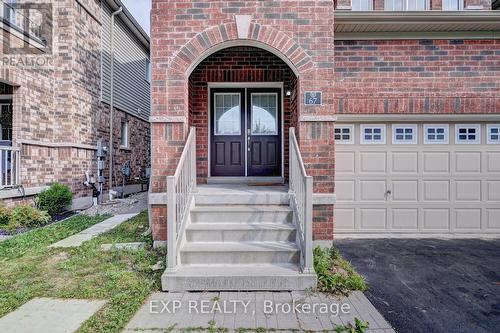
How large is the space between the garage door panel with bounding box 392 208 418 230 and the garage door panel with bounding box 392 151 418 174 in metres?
0.74

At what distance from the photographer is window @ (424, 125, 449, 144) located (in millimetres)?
5371

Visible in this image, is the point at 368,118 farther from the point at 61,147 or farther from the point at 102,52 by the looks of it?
the point at 102,52

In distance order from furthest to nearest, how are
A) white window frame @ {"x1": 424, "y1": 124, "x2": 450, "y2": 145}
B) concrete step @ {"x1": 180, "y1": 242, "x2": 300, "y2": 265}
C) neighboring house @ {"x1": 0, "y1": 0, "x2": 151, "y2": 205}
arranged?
neighboring house @ {"x1": 0, "y1": 0, "x2": 151, "y2": 205}
white window frame @ {"x1": 424, "y1": 124, "x2": 450, "y2": 145}
concrete step @ {"x1": 180, "y1": 242, "x2": 300, "y2": 265}

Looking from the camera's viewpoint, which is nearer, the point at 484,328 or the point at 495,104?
the point at 484,328

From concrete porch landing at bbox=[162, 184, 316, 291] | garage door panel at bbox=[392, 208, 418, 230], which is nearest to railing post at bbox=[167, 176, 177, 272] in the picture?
concrete porch landing at bbox=[162, 184, 316, 291]

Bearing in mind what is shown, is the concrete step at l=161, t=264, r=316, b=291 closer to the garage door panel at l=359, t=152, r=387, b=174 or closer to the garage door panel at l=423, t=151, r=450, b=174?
the garage door panel at l=359, t=152, r=387, b=174

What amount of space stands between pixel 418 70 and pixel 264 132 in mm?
3072

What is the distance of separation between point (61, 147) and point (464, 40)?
935 centimetres

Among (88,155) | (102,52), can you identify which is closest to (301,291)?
(88,155)

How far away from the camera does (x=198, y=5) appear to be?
426cm

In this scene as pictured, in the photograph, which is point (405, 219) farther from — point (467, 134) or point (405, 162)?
point (467, 134)

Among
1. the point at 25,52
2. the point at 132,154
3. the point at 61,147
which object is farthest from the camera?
the point at 132,154

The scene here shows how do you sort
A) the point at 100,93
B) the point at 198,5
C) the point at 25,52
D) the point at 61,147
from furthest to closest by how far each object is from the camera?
1. the point at 100,93
2. the point at 61,147
3. the point at 25,52
4. the point at 198,5

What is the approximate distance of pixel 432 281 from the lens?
3.50 m
